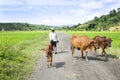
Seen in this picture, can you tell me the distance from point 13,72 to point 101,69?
465 cm

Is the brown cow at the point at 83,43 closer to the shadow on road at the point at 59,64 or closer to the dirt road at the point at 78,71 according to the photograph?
the dirt road at the point at 78,71

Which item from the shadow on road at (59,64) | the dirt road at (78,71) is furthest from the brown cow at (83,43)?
the shadow on road at (59,64)

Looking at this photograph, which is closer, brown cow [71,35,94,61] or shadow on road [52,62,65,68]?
shadow on road [52,62,65,68]

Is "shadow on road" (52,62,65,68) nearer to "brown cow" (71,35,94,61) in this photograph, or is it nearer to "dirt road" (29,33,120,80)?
"dirt road" (29,33,120,80)

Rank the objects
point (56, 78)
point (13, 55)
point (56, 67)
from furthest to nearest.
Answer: point (13, 55) < point (56, 67) < point (56, 78)

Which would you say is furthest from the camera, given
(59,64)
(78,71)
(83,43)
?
(83,43)

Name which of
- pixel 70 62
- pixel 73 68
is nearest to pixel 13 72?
pixel 73 68

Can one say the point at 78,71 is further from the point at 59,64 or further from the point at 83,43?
the point at 83,43

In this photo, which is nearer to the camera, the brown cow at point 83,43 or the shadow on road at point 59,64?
the shadow on road at point 59,64

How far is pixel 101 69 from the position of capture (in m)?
15.8

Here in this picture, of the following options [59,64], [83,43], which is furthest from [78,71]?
[83,43]

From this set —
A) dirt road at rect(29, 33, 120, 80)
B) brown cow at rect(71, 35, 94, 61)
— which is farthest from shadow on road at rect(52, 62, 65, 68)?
brown cow at rect(71, 35, 94, 61)

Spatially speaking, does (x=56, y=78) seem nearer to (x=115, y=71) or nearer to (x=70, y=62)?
(x=115, y=71)

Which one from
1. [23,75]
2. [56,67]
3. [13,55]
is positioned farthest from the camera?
[13,55]
